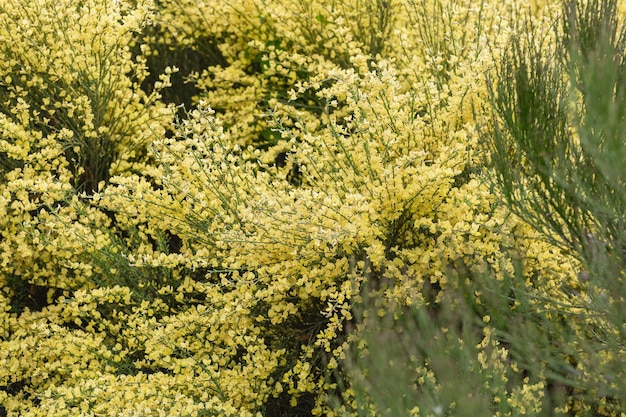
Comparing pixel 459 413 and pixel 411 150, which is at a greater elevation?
pixel 411 150

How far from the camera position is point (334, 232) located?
11.4 feet

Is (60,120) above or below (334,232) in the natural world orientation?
above

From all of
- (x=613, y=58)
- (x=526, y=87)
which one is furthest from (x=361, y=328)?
(x=613, y=58)

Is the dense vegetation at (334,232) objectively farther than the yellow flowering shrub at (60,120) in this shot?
No

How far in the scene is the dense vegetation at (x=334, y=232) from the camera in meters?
2.80

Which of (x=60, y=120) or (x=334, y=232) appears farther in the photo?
(x=60, y=120)

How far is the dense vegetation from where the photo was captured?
9.18ft

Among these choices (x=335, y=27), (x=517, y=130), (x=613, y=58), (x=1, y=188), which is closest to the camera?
(x=613, y=58)

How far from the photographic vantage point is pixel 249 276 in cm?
373

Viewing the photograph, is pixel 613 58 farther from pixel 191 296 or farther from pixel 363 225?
pixel 191 296

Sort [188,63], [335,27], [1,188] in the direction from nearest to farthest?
1. [1,188]
2. [335,27]
3. [188,63]

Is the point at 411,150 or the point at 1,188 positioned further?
the point at 1,188

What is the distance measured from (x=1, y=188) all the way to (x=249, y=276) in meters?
1.41

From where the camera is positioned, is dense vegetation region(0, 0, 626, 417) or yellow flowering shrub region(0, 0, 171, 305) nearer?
dense vegetation region(0, 0, 626, 417)
